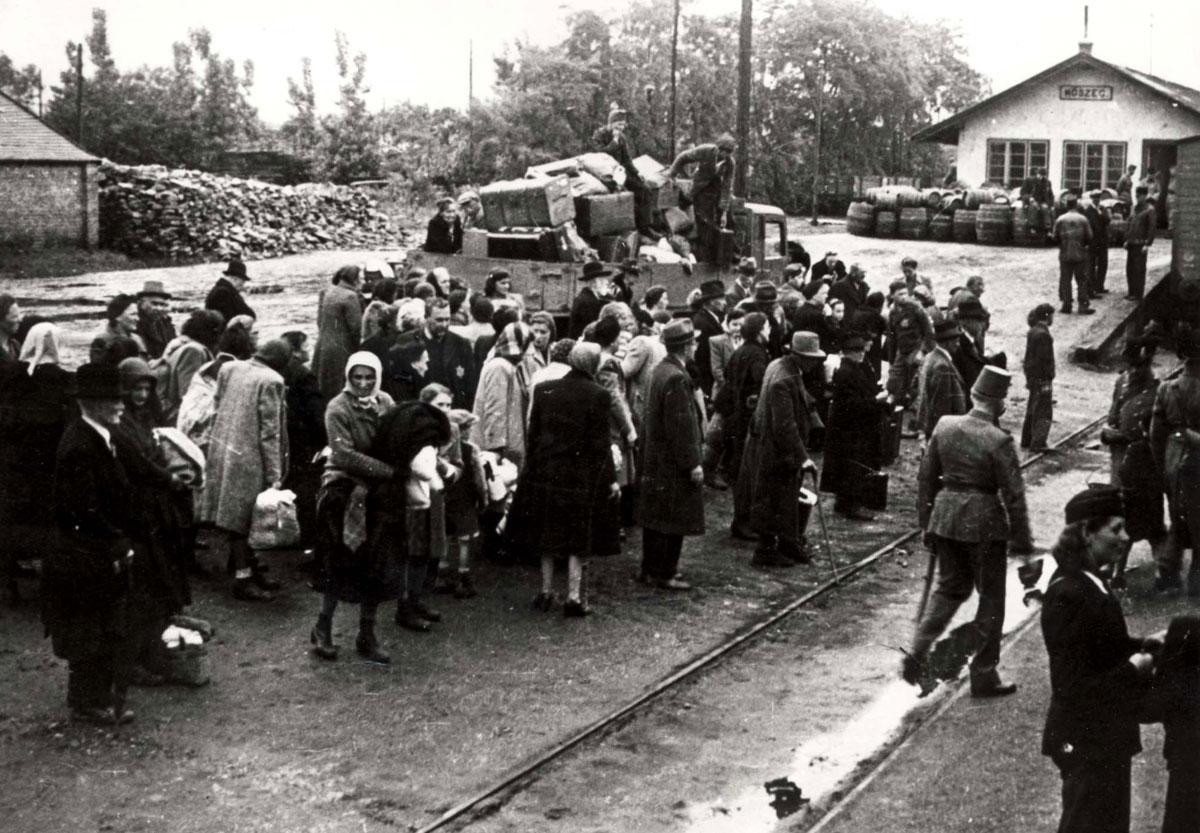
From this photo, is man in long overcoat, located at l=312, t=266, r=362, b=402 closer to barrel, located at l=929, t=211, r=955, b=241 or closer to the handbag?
the handbag

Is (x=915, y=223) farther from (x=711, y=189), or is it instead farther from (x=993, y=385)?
(x=993, y=385)

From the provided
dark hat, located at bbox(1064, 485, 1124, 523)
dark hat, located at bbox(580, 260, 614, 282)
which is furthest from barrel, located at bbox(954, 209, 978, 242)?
dark hat, located at bbox(1064, 485, 1124, 523)

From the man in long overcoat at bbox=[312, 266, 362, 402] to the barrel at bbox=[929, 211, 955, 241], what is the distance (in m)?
23.6

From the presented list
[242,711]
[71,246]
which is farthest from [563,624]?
[71,246]

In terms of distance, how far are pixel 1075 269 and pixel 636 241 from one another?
9239 millimetres

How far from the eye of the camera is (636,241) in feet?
65.0

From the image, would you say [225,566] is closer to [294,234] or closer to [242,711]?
[242,711]

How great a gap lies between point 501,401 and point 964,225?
25.4 m

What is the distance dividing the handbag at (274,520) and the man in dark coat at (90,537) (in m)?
1.83

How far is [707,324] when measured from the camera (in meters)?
14.7

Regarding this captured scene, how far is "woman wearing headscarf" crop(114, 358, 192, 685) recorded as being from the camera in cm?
832

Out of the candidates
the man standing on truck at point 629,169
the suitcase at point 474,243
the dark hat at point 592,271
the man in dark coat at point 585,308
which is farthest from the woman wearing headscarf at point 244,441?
the man standing on truck at point 629,169

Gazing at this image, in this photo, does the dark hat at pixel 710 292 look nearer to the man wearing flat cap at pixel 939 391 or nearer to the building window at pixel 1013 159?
the man wearing flat cap at pixel 939 391

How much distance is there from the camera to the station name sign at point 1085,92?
38219 millimetres
